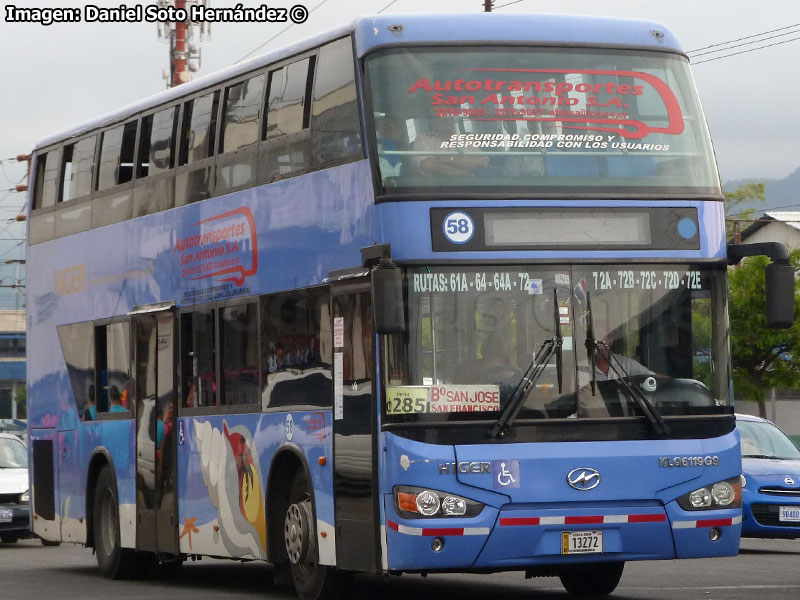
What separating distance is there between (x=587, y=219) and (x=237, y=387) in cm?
378

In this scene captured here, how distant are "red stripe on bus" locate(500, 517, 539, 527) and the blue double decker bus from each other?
23mm

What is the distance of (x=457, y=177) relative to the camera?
12.1m

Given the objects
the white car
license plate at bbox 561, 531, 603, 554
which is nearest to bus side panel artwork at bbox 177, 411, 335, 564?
license plate at bbox 561, 531, 603, 554

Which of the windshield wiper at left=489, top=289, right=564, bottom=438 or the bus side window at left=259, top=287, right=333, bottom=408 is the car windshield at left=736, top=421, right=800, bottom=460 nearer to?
the bus side window at left=259, top=287, right=333, bottom=408

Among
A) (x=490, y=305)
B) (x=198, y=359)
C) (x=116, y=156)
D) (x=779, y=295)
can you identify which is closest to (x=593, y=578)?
(x=779, y=295)

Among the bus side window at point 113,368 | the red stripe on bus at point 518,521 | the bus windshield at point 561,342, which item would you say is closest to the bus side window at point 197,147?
the bus side window at point 113,368

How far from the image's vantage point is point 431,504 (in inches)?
463

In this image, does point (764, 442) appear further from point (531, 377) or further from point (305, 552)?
point (531, 377)

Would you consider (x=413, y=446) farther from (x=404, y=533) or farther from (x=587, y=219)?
(x=587, y=219)

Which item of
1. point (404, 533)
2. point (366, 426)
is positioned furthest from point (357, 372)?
point (404, 533)

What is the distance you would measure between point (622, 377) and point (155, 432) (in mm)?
5720

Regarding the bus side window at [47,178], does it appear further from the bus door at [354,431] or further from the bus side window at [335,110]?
the bus door at [354,431]

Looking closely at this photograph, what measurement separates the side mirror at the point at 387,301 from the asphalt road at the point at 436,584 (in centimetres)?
270

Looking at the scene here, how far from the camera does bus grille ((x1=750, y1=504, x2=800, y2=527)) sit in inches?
813
